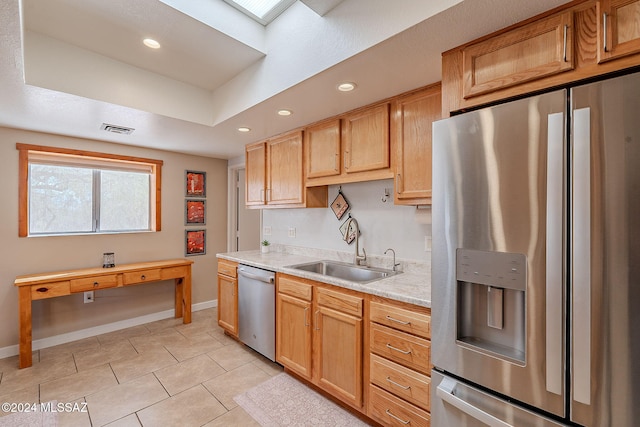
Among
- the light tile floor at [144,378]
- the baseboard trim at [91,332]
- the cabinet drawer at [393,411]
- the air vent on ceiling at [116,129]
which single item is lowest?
the light tile floor at [144,378]

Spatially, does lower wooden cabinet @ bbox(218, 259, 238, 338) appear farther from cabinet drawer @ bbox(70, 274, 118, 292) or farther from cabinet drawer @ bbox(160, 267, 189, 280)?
cabinet drawer @ bbox(70, 274, 118, 292)

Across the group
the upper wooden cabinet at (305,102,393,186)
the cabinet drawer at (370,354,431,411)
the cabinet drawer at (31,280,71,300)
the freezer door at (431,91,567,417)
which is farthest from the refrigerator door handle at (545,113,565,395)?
the cabinet drawer at (31,280,71,300)

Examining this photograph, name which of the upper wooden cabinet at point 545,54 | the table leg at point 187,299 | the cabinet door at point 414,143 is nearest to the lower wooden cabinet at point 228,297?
the table leg at point 187,299

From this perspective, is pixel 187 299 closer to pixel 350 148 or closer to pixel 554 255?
pixel 350 148

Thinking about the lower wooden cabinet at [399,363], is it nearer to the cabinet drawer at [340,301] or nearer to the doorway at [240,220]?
the cabinet drawer at [340,301]

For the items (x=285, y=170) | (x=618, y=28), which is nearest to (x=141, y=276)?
(x=285, y=170)

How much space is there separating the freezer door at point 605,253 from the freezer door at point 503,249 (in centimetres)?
5

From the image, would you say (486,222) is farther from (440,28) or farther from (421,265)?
(421,265)

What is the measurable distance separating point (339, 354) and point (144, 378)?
174 cm

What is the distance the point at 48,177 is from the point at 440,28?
4033mm

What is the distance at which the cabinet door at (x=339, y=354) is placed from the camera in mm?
1930

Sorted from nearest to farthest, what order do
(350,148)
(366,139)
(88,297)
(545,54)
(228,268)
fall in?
(545,54) < (366,139) < (350,148) < (228,268) < (88,297)

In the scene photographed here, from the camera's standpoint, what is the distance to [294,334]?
7.86 feet

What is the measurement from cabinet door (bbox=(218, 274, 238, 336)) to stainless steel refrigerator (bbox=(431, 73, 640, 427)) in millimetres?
2211
